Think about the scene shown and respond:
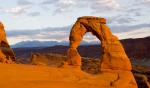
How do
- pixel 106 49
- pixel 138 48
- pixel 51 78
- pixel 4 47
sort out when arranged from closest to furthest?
1. pixel 51 78
2. pixel 106 49
3. pixel 4 47
4. pixel 138 48

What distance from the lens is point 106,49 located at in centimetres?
2198

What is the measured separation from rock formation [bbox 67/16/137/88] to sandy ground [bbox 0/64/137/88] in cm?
23

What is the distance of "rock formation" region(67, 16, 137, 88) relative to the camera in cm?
2142

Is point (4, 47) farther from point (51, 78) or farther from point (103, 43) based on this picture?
point (51, 78)

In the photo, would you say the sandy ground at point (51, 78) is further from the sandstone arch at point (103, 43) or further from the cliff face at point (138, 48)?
the cliff face at point (138, 48)

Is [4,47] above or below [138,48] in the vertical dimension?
above

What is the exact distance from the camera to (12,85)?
53.2 ft

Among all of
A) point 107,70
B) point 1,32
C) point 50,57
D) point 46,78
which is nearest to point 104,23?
point 107,70

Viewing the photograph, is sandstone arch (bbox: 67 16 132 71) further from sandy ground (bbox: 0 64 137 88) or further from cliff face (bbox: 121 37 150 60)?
cliff face (bbox: 121 37 150 60)

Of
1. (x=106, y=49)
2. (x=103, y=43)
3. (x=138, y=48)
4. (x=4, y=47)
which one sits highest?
(x=103, y=43)

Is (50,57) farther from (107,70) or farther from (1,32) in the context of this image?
(107,70)

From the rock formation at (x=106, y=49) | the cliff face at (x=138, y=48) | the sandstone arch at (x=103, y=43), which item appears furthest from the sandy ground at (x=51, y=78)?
the cliff face at (x=138, y=48)

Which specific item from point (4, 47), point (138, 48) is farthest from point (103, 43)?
point (138, 48)

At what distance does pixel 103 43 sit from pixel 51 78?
463 cm
